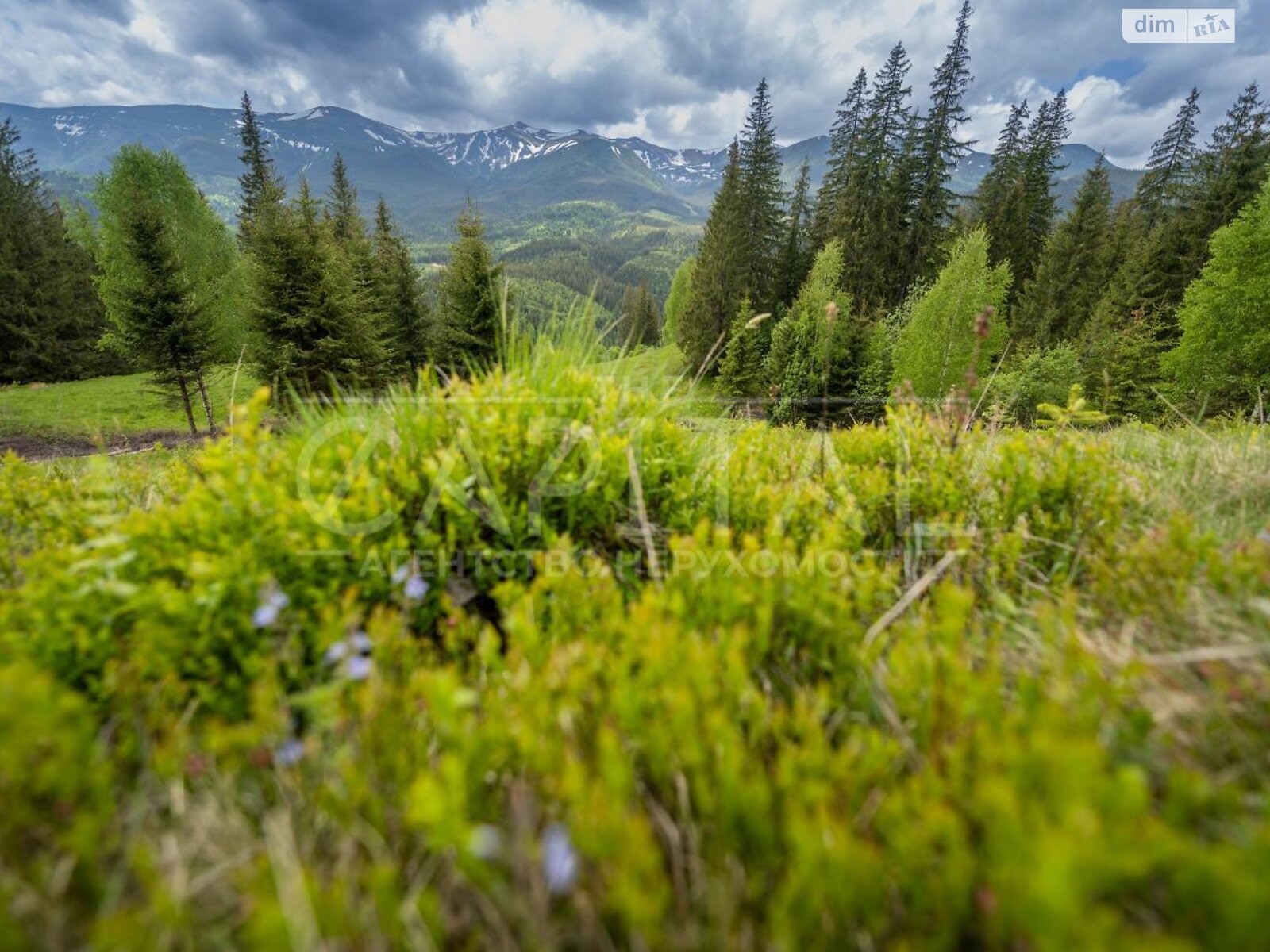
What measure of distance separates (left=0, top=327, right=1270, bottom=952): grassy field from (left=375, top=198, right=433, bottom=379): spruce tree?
29810mm

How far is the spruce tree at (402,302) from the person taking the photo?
29.9 m

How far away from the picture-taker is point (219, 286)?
33.0 m

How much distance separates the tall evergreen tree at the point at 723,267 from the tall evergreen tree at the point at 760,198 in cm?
45

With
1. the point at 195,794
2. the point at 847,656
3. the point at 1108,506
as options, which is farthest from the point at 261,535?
the point at 1108,506

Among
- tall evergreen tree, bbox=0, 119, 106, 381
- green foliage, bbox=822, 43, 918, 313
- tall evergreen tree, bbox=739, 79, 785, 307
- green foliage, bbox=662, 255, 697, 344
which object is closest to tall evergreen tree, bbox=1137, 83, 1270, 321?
green foliage, bbox=822, 43, 918, 313

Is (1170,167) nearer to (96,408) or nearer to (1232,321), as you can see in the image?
(1232,321)

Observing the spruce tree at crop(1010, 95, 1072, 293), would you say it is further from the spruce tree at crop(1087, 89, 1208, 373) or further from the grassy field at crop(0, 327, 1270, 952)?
the grassy field at crop(0, 327, 1270, 952)

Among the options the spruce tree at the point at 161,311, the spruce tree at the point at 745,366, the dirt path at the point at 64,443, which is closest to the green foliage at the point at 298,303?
the spruce tree at the point at 161,311

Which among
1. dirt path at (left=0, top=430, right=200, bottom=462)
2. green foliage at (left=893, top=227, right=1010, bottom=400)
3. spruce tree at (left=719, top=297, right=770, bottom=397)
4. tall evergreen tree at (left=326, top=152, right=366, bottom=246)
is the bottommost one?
dirt path at (left=0, top=430, right=200, bottom=462)

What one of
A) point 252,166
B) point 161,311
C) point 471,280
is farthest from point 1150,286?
point 252,166

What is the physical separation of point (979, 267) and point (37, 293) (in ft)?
190

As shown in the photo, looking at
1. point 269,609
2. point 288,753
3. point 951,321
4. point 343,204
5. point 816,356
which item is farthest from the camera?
point 343,204

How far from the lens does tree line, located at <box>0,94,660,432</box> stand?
19.6 m

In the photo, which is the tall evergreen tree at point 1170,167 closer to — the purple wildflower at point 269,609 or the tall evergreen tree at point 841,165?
the tall evergreen tree at point 841,165
